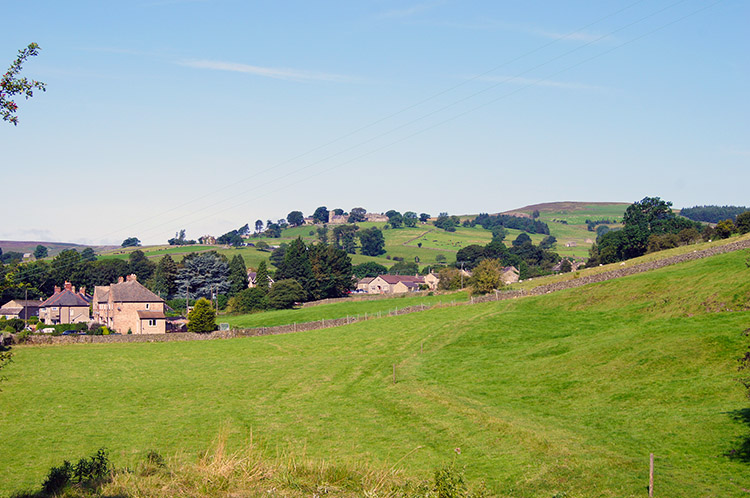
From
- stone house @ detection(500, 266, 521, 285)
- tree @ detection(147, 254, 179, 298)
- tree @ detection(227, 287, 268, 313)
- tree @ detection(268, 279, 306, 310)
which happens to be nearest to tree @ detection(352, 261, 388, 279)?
stone house @ detection(500, 266, 521, 285)

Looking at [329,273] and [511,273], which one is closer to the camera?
[329,273]

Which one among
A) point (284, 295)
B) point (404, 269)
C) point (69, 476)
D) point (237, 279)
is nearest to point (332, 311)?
point (284, 295)

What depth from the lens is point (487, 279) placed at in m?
86.1

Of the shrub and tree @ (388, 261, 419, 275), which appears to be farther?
tree @ (388, 261, 419, 275)

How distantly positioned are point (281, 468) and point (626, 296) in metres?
43.0

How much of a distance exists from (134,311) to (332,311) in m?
28.2

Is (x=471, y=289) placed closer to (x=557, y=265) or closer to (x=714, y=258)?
(x=714, y=258)

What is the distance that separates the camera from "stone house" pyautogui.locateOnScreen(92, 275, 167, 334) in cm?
8962

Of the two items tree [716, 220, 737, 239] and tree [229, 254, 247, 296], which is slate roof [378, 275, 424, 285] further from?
tree [716, 220, 737, 239]

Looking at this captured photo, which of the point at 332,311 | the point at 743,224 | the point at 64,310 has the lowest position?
the point at 332,311

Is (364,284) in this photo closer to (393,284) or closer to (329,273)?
(393,284)

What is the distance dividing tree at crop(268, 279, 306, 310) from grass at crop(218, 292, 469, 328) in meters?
2.81

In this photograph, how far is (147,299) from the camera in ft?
303

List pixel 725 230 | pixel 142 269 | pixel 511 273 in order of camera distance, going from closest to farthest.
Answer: pixel 725 230
pixel 511 273
pixel 142 269
